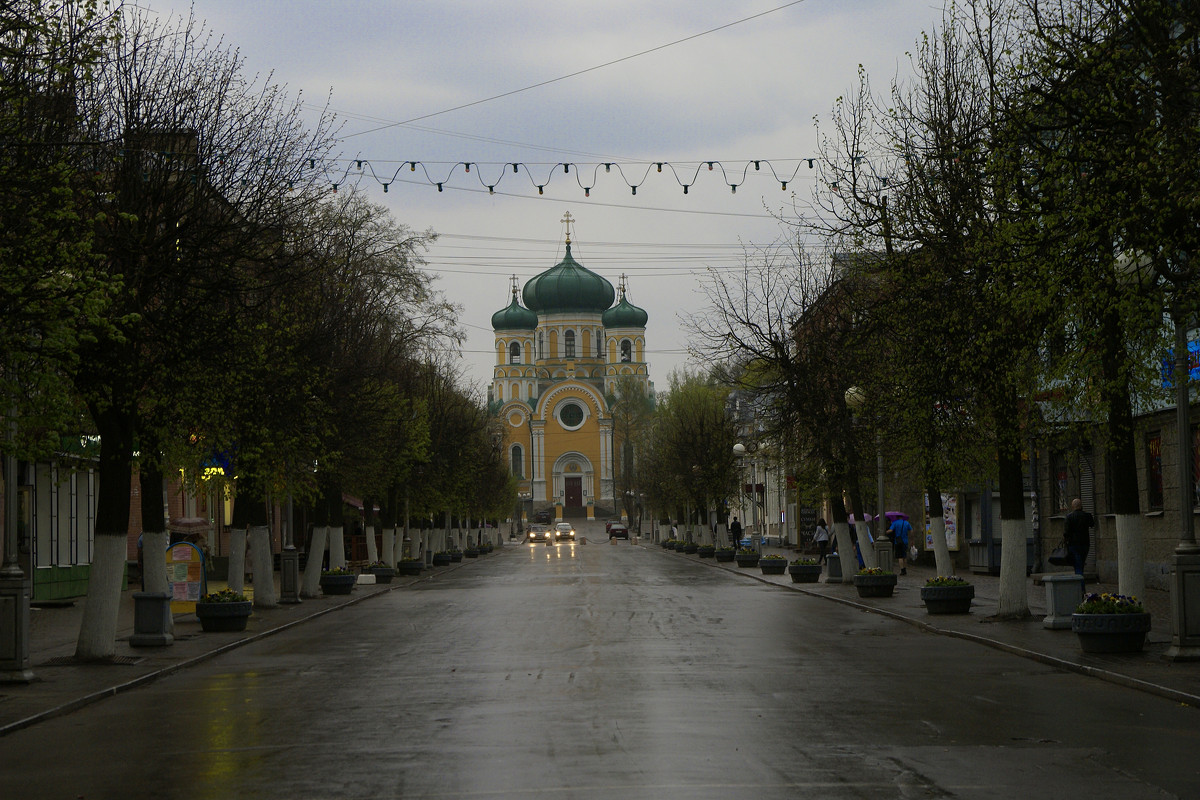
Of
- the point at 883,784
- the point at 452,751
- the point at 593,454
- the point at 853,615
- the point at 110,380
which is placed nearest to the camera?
the point at 883,784

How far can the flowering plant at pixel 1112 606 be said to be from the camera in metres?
16.0

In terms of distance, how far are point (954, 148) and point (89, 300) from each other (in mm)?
11986

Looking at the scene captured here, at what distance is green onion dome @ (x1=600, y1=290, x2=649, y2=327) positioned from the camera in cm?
14300

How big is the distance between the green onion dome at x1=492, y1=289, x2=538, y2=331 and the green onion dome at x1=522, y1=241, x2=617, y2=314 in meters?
1.30

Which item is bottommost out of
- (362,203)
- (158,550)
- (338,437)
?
(158,550)

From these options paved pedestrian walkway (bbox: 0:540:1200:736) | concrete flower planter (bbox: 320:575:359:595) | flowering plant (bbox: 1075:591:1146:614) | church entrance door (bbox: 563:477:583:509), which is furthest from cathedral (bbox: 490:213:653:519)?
flowering plant (bbox: 1075:591:1146:614)

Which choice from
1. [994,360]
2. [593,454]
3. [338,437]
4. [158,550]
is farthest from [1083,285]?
[593,454]

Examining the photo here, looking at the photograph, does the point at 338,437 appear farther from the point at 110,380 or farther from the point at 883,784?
the point at 883,784

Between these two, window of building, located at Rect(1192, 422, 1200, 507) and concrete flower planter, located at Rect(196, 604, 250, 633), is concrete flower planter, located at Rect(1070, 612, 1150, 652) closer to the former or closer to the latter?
window of building, located at Rect(1192, 422, 1200, 507)

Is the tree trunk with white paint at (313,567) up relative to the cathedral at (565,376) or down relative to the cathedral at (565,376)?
down

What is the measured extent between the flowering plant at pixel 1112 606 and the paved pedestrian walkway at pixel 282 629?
505 mm

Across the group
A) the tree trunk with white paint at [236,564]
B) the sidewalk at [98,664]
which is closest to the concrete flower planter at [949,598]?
the sidewalk at [98,664]

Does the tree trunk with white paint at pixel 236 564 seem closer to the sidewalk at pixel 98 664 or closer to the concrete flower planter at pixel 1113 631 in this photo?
the sidewalk at pixel 98 664

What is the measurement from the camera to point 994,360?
63.6ft
